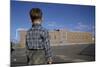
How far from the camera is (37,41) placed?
2889mm

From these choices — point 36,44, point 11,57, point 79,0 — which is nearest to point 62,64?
point 36,44

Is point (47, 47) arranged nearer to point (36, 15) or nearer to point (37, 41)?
point (37, 41)

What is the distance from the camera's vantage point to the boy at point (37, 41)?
2871mm

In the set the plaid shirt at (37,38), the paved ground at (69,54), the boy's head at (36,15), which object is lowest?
the paved ground at (69,54)

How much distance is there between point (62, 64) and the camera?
118 inches

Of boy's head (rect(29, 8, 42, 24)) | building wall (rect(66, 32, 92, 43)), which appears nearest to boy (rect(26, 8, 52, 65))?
boy's head (rect(29, 8, 42, 24))

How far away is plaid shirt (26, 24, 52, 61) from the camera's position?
2.88m

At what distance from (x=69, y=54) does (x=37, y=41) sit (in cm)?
45

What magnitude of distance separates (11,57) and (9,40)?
20 centimetres

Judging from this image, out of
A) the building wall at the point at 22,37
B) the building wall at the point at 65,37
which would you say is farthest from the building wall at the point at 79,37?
the building wall at the point at 22,37

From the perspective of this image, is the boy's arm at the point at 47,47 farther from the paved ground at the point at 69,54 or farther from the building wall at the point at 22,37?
the building wall at the point at 22,37

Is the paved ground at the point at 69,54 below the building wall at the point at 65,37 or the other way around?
below

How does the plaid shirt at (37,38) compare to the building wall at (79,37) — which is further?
the building wall at (79,37)
